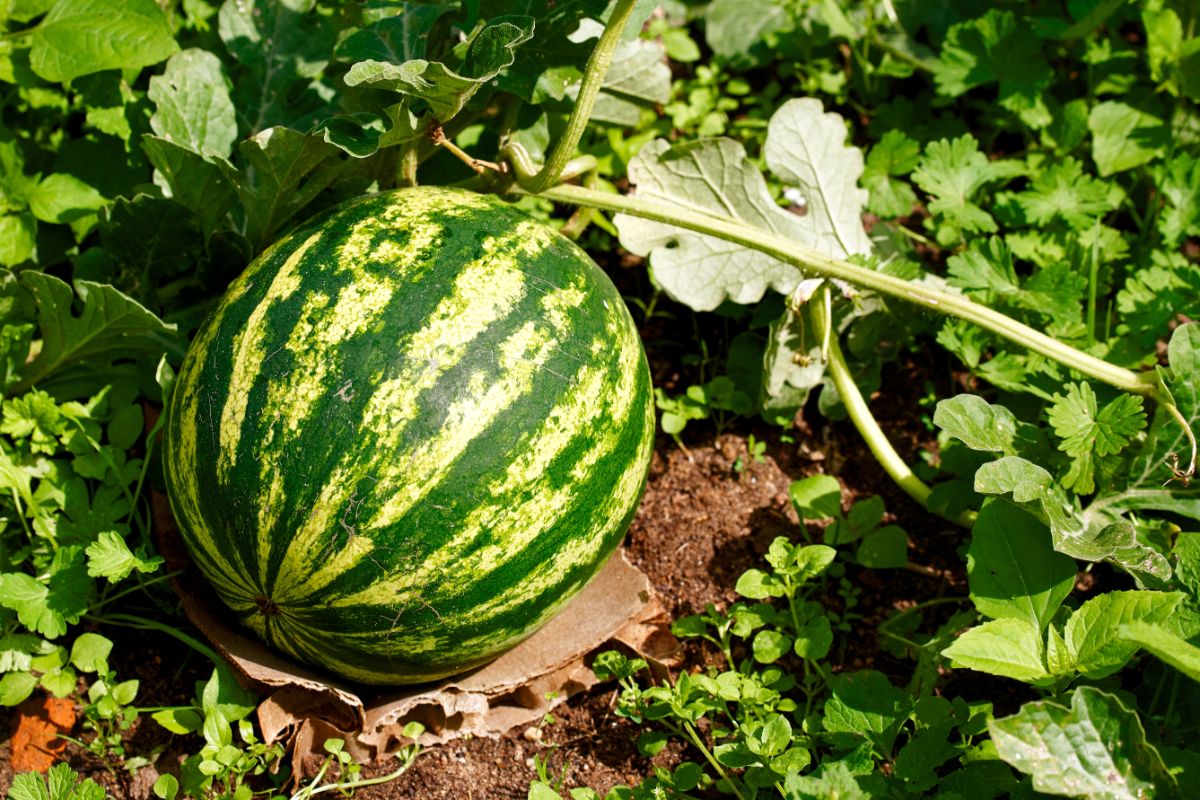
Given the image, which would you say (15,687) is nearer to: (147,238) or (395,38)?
(147,238)

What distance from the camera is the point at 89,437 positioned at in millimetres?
2779

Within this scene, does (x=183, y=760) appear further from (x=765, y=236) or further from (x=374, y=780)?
(x=765, y=236)

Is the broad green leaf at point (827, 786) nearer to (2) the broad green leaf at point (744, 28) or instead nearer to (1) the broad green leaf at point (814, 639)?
(1) the broad green leaf at point (814, 639)

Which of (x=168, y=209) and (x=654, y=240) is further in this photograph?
(x=654, y=240)

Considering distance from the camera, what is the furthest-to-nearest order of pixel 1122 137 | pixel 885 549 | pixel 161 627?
1. pixel 1122 137
2. pixel 885 549
3. pixel 161 627

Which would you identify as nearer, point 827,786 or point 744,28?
point 827,786

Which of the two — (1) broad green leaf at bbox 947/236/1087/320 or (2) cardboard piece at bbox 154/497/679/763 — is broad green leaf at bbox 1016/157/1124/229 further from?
(2) cardboard piece at bbox 154/497/679/763

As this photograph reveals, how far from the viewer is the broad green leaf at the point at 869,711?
2.32m

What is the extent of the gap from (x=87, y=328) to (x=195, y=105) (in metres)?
0.66

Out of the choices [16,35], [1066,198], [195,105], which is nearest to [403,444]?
[195,105]

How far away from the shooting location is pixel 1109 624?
2.25m

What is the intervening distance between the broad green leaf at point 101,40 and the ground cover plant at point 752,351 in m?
0.01

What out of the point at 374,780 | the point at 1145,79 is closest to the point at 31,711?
the point at 374,780

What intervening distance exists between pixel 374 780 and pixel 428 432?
87 centimetres
